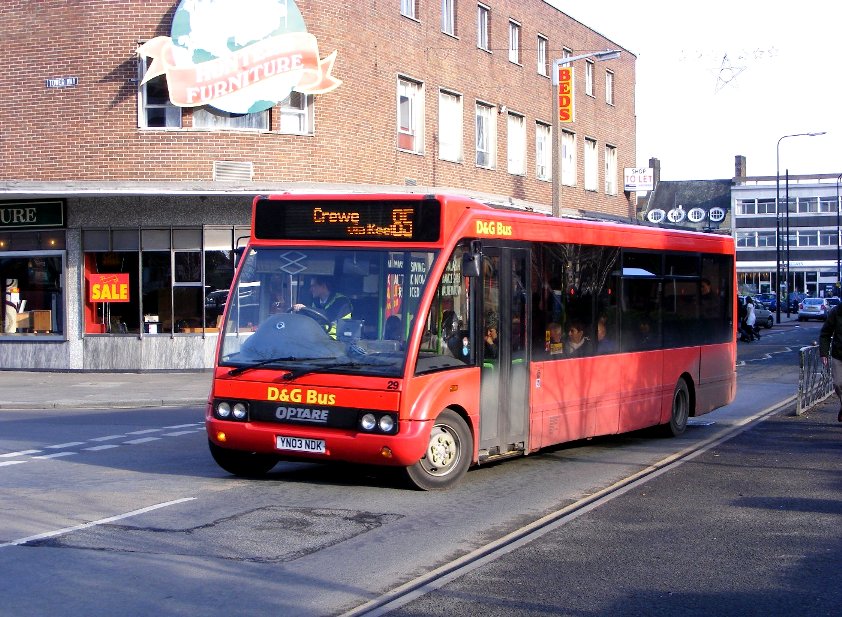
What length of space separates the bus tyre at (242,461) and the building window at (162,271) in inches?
632

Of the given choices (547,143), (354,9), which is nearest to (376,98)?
(354,9)

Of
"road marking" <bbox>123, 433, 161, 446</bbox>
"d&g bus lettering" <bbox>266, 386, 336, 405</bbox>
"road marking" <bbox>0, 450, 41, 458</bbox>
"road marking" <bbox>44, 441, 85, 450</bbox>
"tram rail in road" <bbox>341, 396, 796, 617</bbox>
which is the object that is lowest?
"tram rail in road" <bbox>341, 396, 796, 617</bbox>

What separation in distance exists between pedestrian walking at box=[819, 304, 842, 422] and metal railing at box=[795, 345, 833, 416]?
197cm

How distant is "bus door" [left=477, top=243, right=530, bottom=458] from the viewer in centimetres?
1056

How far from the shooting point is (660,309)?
14352 millimetres

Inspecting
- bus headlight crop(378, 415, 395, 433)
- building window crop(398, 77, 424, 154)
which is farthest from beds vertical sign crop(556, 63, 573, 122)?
bus headlight crop(378, 415, 395, 433)

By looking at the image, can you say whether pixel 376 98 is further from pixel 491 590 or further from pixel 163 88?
pixel 491 590

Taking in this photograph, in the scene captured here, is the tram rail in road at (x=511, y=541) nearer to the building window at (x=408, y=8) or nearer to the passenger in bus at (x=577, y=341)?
the passenger in bus at (x=577, y=341)

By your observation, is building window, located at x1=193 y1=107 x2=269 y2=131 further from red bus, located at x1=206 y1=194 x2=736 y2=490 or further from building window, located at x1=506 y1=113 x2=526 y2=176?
red bus, located at x1=206 y1=194 x2=736 y2=490

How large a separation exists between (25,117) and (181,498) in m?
19.1

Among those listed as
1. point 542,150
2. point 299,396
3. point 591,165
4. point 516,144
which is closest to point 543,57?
point 542,150

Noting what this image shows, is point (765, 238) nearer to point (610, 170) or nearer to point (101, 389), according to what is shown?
point (610, 170)

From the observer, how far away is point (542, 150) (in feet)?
122

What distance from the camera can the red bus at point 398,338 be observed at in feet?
31.3
